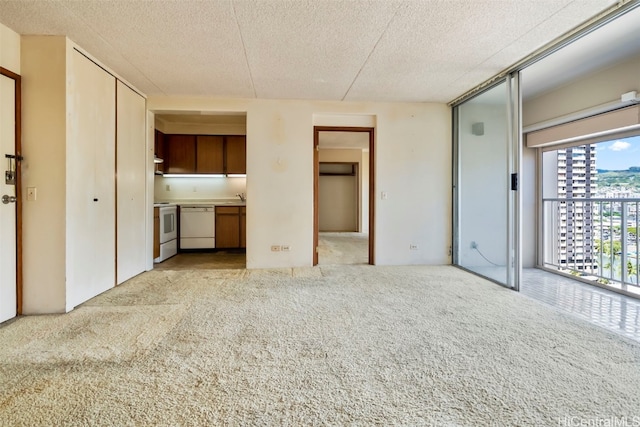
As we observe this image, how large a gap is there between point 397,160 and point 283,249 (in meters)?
2.14

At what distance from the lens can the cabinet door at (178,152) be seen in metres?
5.41

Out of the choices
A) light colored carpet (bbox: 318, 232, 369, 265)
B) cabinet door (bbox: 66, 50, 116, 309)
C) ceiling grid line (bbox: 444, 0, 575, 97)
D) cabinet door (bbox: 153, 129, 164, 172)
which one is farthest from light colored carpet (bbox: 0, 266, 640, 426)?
cabinet door (bbox: 153, 129, 164, 172)

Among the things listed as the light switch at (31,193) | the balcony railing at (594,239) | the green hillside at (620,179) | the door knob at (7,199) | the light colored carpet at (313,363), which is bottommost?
the light colored carpet at (313,363)

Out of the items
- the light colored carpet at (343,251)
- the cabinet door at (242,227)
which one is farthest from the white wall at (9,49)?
the light colored carpet at (343,251)

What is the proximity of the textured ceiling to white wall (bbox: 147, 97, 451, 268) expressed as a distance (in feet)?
2.06

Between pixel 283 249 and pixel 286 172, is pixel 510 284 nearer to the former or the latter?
pixel 283 249

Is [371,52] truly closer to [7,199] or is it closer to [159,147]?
[7,199]

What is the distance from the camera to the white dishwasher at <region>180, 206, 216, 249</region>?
522 cm

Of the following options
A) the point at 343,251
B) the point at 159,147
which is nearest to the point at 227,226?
the point at 159,147

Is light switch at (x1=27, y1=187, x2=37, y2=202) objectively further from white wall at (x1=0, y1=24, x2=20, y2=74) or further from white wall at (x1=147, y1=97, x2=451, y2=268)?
white wall at (x1=147, y1=97, x2=451, y2=268)

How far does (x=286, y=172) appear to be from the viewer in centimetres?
418

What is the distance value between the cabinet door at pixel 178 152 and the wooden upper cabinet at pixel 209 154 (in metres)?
0.12

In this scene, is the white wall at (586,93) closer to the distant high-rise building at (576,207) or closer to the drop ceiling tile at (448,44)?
the distant high-rise building at (576,207)

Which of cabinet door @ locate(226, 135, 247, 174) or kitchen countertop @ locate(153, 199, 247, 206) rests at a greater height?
cabinet door @ locate(226, 135, 247, 174)
